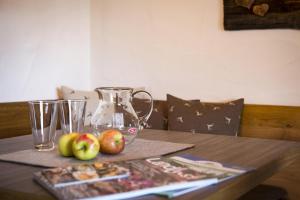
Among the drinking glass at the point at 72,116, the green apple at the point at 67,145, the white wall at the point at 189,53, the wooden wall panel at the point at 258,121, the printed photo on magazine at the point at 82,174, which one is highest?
the white wall at the point at 189,53

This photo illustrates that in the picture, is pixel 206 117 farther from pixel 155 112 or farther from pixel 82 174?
pixel 82 174

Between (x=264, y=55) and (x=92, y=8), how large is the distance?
1.44m

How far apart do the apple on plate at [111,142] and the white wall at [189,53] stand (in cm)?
144

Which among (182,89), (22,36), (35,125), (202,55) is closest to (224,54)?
(202,55)

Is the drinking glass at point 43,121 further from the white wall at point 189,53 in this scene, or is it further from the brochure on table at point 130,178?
the white wall at point 189,53

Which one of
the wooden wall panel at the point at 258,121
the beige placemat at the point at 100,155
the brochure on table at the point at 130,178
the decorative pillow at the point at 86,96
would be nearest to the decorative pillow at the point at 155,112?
the decorative pillow at the point at 86,96

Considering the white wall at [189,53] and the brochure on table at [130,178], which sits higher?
the white wall at [189,53]

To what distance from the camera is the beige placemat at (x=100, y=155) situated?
4.37 ft

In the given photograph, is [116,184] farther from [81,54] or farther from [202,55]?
[81,54]

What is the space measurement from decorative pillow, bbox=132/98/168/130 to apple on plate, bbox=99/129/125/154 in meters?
1.38

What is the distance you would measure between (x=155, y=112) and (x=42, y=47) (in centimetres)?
90

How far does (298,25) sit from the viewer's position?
2.45 m

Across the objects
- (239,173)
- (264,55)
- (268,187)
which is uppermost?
(264,55)

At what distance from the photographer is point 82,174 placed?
3.52 feet
